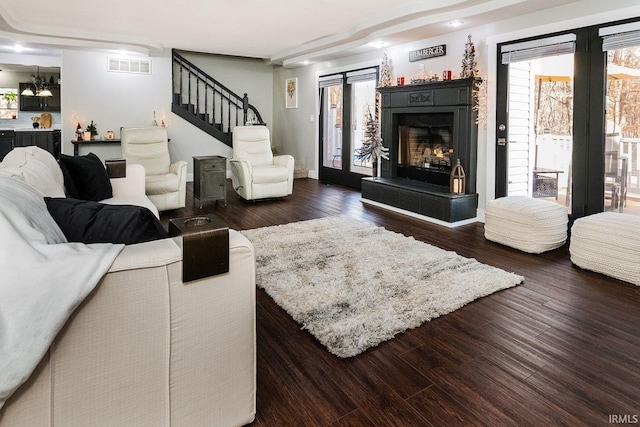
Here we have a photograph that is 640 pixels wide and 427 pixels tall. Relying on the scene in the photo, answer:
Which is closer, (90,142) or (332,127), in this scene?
(90,142)

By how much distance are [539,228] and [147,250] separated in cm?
→ 353

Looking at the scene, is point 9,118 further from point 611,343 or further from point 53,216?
point 611,343

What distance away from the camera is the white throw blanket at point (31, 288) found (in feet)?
3.54

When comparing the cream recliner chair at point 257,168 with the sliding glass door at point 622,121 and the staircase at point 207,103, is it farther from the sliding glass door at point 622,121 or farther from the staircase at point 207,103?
the sliding glass door at point 622,121

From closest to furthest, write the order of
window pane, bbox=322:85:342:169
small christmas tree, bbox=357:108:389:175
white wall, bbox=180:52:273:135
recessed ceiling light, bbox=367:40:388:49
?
recessed ceiling light, bbox=367:40:388:49 < small christmas tree, bbox=357:108:389:175 < window pane, bbox=322:85:342:169 < white wall, bbox=180:52:273:135

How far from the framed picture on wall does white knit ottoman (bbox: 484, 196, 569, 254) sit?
19.4 feet

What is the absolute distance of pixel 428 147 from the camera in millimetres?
6137

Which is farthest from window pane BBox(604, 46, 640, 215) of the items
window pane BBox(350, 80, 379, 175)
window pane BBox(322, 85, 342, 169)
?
window pane BBox(322, 85, 342, 169)

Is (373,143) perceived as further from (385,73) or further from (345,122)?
(345,122)

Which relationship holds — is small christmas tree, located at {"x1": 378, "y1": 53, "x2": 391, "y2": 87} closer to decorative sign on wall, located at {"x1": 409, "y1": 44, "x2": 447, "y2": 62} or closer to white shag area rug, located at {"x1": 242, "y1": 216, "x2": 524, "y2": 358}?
decorative sign on wall, located at {"x1": 409, "y1": 44, "x2": 447, "y2": 62}

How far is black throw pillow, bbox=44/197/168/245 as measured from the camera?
149cm

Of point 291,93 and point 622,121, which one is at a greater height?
point 291,93

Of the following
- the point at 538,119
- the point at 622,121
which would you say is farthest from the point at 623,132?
the point at 538,119

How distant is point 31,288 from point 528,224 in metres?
3.82
